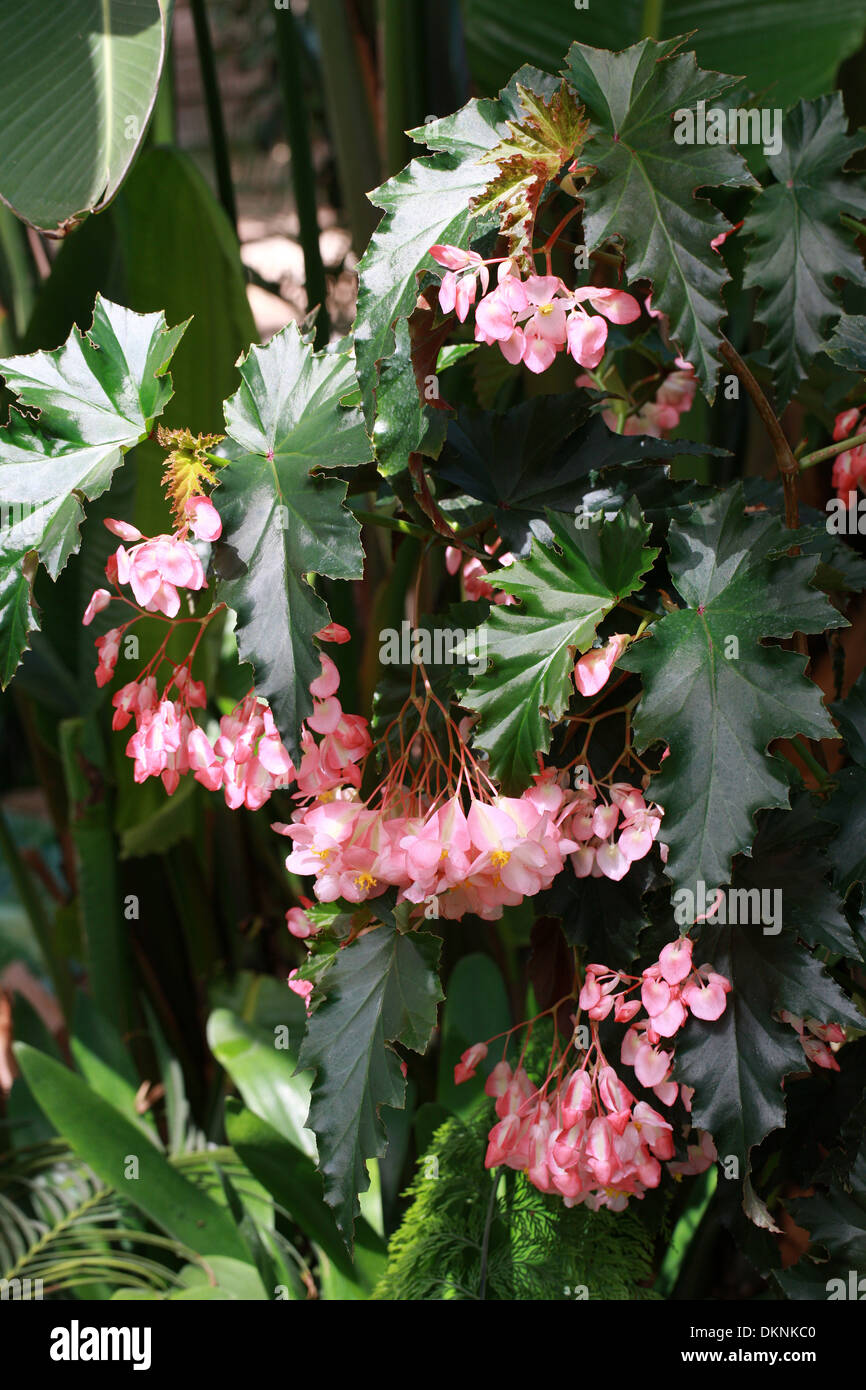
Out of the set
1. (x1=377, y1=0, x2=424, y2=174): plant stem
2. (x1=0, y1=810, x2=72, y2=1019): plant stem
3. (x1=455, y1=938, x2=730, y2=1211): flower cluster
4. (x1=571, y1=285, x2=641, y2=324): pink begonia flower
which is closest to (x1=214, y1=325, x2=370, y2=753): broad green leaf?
(x1=571, y1=285, x2=641, y2=324): pink begonia flower

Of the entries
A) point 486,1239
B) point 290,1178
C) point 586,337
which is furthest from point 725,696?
point 290,1178

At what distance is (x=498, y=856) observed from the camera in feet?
1.50

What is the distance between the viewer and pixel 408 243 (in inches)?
18.5

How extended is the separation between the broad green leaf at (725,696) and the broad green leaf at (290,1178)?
484 mm

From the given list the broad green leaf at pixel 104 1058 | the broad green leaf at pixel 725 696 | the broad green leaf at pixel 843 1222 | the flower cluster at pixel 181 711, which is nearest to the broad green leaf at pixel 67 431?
the flower cluster at pixel 181 711

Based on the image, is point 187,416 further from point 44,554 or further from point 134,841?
point 44,554

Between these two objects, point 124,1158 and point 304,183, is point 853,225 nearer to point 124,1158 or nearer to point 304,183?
point 304,183

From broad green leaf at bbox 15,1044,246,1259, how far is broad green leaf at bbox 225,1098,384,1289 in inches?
6.0

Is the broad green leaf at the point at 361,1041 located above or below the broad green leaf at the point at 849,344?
below

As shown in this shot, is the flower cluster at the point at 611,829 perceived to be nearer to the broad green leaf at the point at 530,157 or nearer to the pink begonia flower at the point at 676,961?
the pink begonia flower at the point at 676,961

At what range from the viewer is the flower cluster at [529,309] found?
1.38ft

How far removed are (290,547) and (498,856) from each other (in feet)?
0.52

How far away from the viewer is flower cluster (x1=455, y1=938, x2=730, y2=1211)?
49 centimetres
